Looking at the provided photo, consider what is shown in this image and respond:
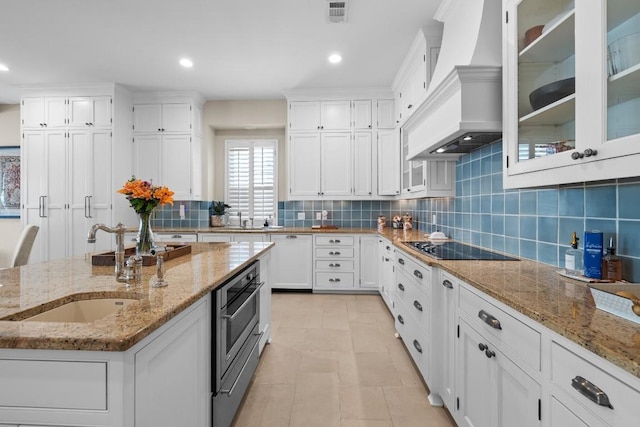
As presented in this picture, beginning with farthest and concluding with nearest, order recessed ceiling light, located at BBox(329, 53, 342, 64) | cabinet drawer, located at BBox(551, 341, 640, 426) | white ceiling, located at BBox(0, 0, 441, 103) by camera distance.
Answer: recessed ceiling light, located at BBox(329, 53, 342, 64) < white ceiling, located at BBox(0, 0, 441, 103) < cabinet drawer, located at BBox(551, 341, 640, 426)

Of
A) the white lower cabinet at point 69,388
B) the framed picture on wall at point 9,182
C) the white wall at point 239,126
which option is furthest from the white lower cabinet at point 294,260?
the framed picture on wall at point 9,182

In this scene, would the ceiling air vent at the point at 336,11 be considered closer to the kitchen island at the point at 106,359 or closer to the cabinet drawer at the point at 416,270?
the cabinet drawer at the point at 416,270

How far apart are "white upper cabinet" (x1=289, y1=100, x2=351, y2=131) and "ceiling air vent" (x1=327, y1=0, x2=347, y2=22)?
178 cm

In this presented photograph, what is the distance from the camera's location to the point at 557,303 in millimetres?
1089

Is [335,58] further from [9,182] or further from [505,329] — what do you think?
[9,182]

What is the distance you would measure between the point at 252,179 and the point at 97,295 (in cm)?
424

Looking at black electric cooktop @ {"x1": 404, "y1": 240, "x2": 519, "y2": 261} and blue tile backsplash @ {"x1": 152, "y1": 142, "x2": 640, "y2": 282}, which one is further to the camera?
black electric cooktop @ {"x1": 404, "y1": 240, "x2": 519, "y2": 261}

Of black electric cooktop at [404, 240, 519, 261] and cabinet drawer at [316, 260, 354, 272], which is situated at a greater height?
black electric cooktop at [404, 240, 519, 261]

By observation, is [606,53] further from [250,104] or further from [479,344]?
[250,104]

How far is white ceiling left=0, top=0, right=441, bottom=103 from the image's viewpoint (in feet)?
9.12

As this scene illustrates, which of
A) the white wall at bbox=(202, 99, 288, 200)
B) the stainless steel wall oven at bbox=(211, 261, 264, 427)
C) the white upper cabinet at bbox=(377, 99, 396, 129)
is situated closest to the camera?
the stainless steel wall oven at bbox=(211, 261, 264, 427)

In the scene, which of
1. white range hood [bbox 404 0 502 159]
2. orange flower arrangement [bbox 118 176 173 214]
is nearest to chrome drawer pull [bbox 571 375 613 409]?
white range hood [bbox 404 0 502 159]

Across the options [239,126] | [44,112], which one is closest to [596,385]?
[239,126]

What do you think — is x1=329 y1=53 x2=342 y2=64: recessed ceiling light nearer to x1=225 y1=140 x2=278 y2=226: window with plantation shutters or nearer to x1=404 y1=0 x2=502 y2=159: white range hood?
x1=404 y1=0 x2=502 y2=159: white range hood
